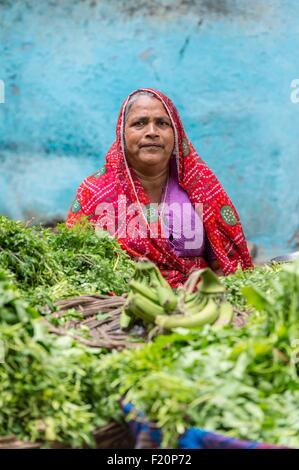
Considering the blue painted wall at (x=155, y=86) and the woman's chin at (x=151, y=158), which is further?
the blue painted wall at (x=155, y=86)

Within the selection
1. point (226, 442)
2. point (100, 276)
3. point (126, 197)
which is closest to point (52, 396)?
point (226, 442)

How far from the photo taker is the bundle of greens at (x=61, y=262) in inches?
138

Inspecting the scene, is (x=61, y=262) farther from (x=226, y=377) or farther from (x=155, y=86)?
(x=155, y=86)

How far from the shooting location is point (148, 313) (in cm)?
266

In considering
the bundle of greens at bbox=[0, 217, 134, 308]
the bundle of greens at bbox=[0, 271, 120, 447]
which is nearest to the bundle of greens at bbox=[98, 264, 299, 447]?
the bundle of greens at bbox=[0, 271, 120, 447]

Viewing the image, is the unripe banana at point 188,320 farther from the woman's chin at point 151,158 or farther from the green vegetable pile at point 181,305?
the woman's chin at point 151,158

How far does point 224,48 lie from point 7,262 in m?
3.47

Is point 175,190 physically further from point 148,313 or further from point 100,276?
point 148,313

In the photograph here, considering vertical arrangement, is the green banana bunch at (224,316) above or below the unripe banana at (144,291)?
below

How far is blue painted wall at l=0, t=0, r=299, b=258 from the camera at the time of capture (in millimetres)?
6391

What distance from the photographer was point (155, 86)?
6398 millimetres

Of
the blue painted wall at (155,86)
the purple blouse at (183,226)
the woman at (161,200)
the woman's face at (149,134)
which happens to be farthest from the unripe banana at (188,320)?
the blue painted wall at (155,86)

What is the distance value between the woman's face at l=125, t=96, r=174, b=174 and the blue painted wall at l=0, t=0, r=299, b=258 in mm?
1238

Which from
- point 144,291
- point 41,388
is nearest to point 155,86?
point 144,291
